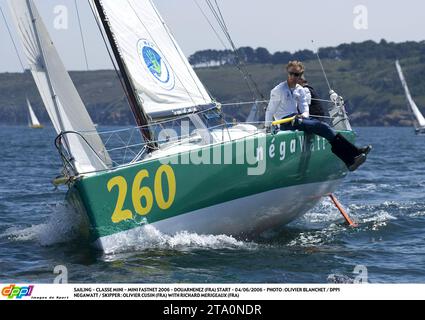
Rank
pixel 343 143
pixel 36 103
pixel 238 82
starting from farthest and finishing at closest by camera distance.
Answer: pixel 238 82, pixel 36 103, pixel 343 143

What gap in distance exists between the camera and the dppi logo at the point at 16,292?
4.75 meters

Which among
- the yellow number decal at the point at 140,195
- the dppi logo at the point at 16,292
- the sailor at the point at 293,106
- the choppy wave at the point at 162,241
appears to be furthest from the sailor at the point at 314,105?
the dppi logo at the point at 16,292

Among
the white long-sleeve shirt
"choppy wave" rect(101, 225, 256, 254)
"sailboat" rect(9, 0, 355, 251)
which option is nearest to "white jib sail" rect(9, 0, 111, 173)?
"sailboat" rect(9, 0, 355, 251)

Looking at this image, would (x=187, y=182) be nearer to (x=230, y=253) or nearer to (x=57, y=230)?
(x=230, y=253)

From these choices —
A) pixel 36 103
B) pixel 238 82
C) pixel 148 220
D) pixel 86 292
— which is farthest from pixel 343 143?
pixel 238 82

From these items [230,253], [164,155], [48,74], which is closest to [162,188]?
[164,155]

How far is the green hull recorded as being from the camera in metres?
7.82

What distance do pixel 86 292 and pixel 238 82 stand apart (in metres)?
114

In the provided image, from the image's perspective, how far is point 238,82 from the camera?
11844cm

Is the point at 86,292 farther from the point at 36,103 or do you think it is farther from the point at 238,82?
the point at 238,82

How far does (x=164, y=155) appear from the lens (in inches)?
328

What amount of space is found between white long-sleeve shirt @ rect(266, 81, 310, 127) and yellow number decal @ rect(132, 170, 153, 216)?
6.17 ft

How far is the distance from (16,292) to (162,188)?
3.45 m

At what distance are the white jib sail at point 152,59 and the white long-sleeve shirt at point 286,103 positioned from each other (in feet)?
3.44
